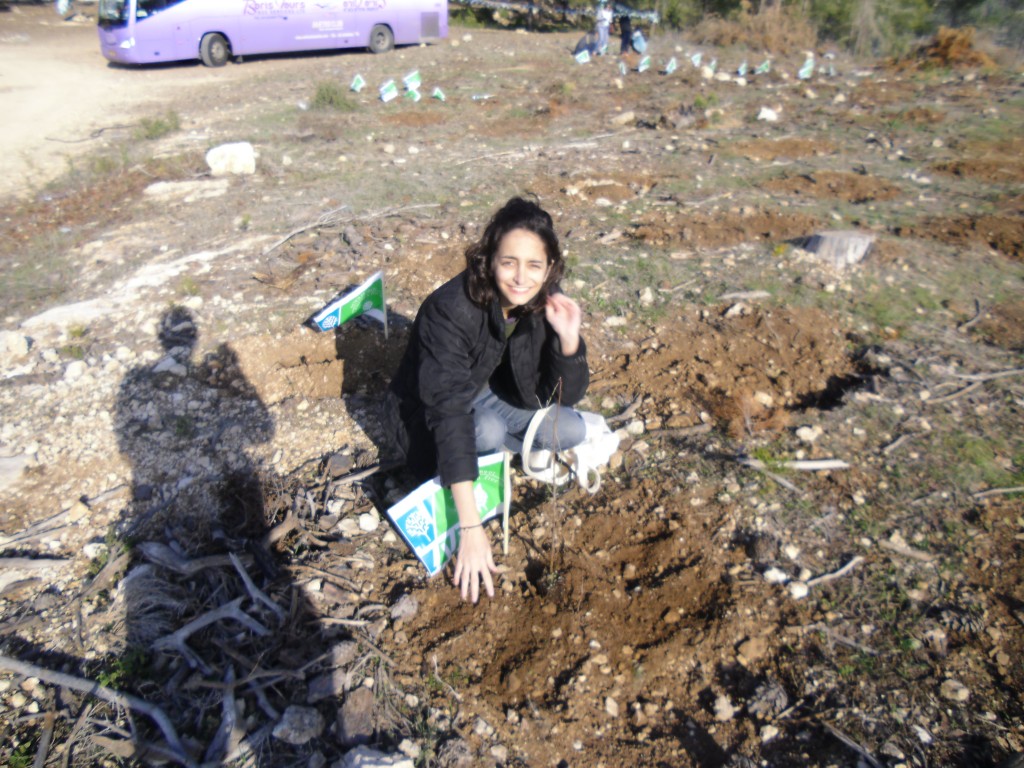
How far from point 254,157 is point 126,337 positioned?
11.0 ft

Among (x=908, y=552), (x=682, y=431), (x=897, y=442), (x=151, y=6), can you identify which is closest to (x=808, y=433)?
(x=897, y=442)

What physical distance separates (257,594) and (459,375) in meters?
1.11

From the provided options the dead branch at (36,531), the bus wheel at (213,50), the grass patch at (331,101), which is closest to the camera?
the dead branch at (36,531)

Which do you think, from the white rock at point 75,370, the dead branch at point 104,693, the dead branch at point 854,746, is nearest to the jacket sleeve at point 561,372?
the dead branch at point 854,746

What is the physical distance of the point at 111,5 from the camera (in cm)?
1153

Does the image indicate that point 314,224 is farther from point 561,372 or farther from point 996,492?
point 996,492

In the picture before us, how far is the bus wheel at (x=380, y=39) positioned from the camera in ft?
43.9

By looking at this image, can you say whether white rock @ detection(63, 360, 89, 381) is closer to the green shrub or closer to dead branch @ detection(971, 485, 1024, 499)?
dead branch @ detection(971, 485, 1024, 499)

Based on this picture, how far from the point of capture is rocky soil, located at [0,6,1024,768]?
2078mm

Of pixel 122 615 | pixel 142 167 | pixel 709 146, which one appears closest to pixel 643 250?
pixel 709 146

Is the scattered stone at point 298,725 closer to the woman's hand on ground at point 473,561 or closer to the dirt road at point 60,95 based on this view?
the woman's hand on ground at point 473,561

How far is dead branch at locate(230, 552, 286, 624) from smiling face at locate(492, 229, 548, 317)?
144cm

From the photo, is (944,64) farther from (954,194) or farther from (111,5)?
(111,5)

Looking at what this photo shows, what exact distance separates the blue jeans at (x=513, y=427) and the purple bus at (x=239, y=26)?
Answer: 40.9 feet
